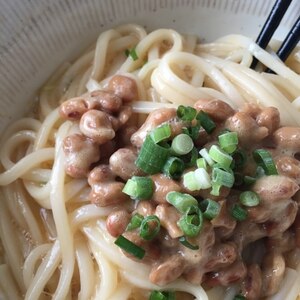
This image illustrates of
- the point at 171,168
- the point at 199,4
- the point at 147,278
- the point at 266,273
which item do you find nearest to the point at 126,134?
the point at 171,168

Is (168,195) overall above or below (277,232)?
above

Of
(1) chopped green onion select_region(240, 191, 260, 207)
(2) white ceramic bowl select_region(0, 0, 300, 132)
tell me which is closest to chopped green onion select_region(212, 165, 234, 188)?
(1) chopped green onion select_region(240, 191, 260, 207)

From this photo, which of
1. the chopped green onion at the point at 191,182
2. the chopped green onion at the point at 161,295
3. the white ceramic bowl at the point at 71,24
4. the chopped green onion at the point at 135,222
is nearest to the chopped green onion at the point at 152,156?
the chopped green onion at the point at 191,182

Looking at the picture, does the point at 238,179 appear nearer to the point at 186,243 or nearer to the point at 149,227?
the point at 186,243

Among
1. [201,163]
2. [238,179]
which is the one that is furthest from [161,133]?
[238,179]

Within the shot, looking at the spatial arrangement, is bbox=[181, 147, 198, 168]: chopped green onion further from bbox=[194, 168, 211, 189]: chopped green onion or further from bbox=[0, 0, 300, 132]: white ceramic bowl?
bbox=[0, 0, 300, 132]: white ceramic bowl

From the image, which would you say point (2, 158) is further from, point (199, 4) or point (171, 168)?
point (199, 4)

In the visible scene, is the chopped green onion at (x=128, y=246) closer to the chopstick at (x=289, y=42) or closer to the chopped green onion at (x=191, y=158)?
the chopped green onion at (x=191, y=158)
